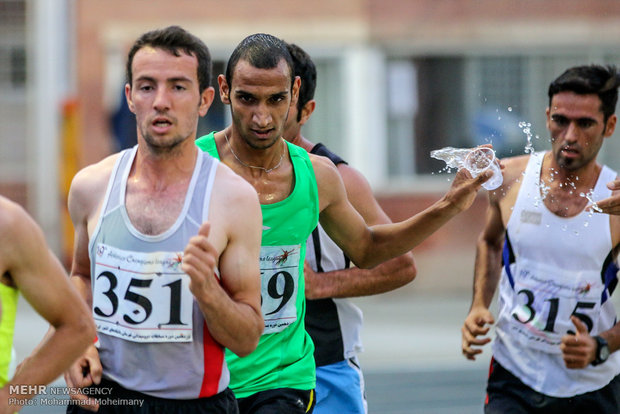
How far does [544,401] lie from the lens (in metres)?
5.65

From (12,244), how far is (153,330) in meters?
0.68

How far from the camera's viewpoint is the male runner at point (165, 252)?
4.11m

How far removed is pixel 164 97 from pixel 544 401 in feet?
8.26

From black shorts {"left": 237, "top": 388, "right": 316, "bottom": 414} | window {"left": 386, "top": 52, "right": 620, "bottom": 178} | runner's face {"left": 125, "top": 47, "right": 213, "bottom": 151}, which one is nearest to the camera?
runner's face {"left": 125, "top": 47, "right": 213, "bottom": 151}

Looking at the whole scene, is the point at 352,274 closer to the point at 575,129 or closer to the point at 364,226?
the point at 364,226

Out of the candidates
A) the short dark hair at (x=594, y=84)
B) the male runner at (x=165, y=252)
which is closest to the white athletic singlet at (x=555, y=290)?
the short dark hair at (x=594, y=84)

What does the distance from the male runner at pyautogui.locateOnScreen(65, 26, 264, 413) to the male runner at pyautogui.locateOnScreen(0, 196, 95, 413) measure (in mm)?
371

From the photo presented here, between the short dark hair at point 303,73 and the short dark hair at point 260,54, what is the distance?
885 mm

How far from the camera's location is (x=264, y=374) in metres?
4.94

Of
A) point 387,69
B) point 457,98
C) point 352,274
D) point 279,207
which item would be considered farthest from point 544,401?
point 457,98

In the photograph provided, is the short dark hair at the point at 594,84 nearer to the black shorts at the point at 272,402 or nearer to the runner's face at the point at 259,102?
the runner's face at the point at 259,102

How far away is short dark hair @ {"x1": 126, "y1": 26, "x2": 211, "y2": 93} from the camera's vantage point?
14.1 ft

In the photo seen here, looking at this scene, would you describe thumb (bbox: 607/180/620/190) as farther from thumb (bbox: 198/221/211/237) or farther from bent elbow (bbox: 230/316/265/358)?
thumb (bbox: 198/221/211/237)

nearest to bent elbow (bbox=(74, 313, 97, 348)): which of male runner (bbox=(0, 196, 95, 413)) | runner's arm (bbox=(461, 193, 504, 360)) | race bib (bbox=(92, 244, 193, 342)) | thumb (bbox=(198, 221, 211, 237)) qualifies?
male runner (bbox=(0, 196, 95, 413))
